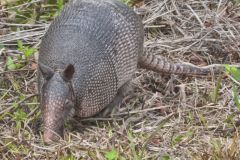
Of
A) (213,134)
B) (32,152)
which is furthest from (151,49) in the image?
(32,152)

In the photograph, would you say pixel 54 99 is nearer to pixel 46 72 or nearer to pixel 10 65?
pixel 46 72

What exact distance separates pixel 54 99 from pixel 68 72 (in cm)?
21

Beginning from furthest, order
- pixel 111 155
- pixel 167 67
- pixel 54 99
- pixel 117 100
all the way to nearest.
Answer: pixel 167 67 < pixel 117 100 < pixel 54 99 < pixel 111 155

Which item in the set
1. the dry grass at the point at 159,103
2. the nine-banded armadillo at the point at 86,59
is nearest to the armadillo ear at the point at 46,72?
the nine-banded armadillo at the point at 86,59

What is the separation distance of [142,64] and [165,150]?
1.47 metres

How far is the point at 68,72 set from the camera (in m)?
4.96

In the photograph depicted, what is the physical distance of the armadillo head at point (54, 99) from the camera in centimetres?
495

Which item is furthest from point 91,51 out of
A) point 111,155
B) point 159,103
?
point 111,155

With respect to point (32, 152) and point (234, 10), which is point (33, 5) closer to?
point (234, 10)

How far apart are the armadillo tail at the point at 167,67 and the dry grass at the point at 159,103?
0.08 meters

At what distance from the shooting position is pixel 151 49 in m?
6.78

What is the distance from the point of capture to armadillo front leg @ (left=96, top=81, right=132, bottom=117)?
19.0ft

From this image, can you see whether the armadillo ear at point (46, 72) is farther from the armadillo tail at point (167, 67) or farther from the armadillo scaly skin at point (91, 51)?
the armadillo tail at point (167, 67)

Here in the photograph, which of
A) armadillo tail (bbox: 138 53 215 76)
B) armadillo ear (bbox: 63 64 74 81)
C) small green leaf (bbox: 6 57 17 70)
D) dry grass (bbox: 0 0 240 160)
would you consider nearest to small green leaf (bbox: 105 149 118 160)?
dry grass (bbox: 0 0 240 160)
